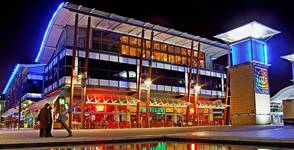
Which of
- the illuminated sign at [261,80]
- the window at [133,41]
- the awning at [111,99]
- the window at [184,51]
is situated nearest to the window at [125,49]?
the window at [133,41]

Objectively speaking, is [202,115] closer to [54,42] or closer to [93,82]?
[93,82]

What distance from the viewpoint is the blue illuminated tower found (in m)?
27.6

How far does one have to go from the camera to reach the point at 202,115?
153ft

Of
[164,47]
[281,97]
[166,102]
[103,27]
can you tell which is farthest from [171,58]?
[281,97]

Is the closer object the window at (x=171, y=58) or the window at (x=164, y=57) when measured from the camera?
the window at (x=164, y=57)

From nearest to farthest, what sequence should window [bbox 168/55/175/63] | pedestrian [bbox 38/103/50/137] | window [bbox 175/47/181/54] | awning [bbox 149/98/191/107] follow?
pedestrian [bbox 38/103/50/137] < awning [bbox 149/98/191/107] < window [bbox 168/55/175/63] < window [bbox 175/47/181/54]

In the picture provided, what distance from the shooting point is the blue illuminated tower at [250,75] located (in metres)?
27.6

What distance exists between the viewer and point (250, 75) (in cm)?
2800

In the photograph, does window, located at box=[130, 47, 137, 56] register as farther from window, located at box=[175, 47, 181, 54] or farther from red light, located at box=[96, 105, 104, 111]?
red light, located at box=[96, 105, 104, 111]

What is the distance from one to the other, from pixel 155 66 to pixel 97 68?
8.88 m

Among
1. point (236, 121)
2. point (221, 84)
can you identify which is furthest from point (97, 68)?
point (221, 84)

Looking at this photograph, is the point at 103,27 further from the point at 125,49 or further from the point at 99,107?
the point at 99,107

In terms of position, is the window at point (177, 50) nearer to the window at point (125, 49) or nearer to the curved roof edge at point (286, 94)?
the window at point (125, 49)

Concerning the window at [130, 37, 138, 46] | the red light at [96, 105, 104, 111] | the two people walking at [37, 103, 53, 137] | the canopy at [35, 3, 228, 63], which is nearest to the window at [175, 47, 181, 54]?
the canopy at [35, 3, 228, 63]
